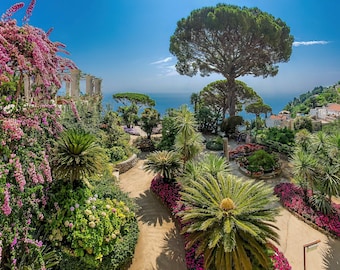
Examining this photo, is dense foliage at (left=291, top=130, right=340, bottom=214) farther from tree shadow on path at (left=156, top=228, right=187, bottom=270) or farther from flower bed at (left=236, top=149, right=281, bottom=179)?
tree shadow on path at (left=156, top=228, right=187, bottom=270)

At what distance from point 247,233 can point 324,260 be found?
3.39m

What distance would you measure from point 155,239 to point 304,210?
529 centimetres

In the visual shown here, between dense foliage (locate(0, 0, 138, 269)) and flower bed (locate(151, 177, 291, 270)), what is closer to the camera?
dense foliage (locate(0, 0, 138, 269))

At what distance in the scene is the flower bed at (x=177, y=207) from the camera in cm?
492

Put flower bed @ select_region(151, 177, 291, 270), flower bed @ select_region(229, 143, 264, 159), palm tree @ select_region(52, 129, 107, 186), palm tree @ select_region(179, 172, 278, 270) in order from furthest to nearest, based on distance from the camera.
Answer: flower bed @ select_region(229, 143, 264, 159) → palm tree @ select_region(52, 129, 107, 186) → flower bed @ select_region(151, 177, 291, 270) → palm tree @ select_region(179, 172, 278, 270)

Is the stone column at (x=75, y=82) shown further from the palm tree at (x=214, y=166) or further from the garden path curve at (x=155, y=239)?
the palm tree at (x=214, y=166)

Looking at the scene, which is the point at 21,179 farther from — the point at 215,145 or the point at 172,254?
the point at 215,145

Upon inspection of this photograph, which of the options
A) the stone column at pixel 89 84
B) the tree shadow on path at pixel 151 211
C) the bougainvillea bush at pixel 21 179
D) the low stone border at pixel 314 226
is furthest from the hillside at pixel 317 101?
the bougainvillea bush at pixel 21 179

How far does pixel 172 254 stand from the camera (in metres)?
5.54

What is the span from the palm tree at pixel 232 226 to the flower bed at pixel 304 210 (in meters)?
4.12

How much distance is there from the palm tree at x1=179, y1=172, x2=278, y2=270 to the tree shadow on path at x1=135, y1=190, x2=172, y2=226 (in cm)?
260

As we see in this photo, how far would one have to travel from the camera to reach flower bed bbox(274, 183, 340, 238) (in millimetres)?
7043

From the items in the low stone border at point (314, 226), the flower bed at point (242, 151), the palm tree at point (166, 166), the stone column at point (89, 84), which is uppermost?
Result: the stone column at point (89, 84)

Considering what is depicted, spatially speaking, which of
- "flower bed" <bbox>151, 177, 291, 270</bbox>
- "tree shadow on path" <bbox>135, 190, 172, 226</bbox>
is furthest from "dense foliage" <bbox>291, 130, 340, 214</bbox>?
"tree shadow on path" <bbox>135, 190, 172, 226</bbox>
